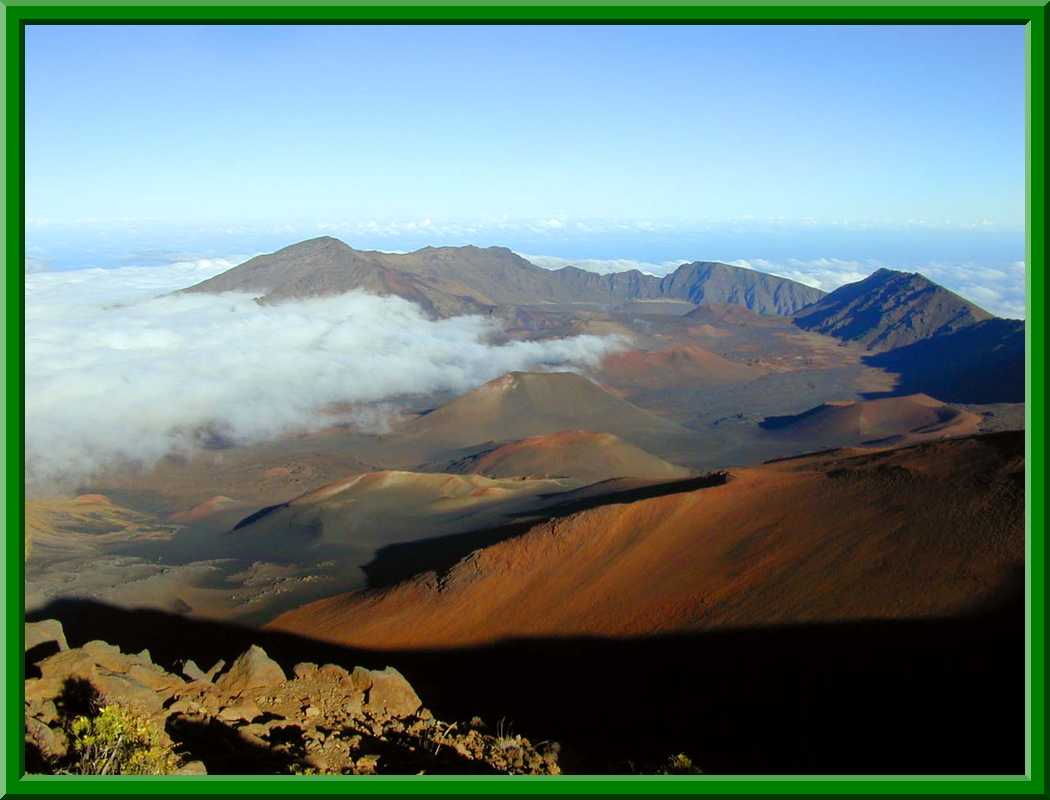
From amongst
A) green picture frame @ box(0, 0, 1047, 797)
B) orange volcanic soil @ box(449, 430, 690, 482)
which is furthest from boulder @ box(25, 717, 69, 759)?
orange volcanic soil @ box(449, 430, 690, 482)

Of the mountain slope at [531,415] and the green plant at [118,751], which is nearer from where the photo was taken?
the green plant at [118,751]

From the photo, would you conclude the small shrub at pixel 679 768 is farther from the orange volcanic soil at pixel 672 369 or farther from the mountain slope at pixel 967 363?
the orange volcanic soil at pixel 672 369

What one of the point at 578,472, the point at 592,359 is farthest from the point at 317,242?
the point at 578,472

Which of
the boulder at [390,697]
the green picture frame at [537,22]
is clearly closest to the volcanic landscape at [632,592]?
the green picture frame at [537,22]

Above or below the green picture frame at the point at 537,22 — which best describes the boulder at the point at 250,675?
below

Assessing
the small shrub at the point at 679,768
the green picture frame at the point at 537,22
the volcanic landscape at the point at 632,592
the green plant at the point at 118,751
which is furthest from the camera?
the volcanic landscape at the point at 632,592

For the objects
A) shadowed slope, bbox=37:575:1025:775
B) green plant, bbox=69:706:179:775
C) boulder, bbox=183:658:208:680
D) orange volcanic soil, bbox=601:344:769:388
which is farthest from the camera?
orange volcanic soil, bbox=601:344:769:388

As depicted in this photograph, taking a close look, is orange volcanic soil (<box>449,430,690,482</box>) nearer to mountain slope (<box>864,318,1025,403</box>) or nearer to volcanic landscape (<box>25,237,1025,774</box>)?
volcanic landscape (<box>25,237,1025,774</box>)
